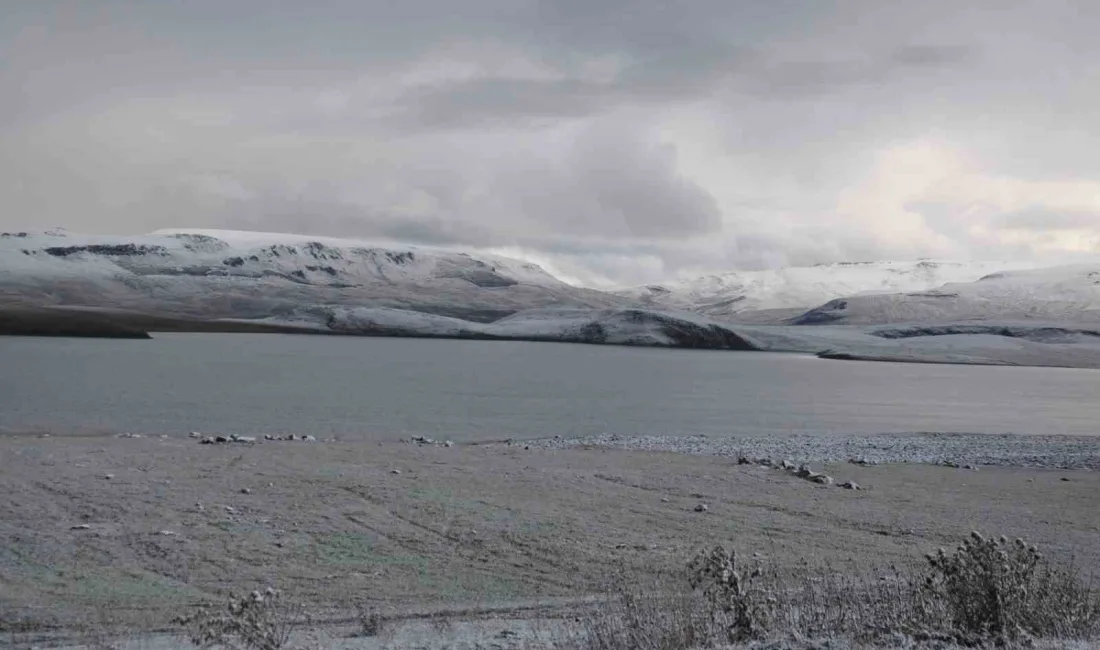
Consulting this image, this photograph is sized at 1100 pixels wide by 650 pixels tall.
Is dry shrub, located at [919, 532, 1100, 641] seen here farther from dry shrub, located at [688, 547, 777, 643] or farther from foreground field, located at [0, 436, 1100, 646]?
foreground field, located at [0, 436, 1100, 646]

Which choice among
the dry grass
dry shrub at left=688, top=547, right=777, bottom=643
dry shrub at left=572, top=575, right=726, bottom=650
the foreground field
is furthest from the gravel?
dry shrub at left=688, top=547, right=777, bottom=643

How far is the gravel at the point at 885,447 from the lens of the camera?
85.1 ft

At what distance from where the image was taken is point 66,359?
6438 cm

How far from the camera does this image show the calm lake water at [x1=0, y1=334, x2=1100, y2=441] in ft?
107

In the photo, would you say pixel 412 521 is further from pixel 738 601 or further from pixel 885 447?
pixel 885 447

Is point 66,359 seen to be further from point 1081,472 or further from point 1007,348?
point 1007,348

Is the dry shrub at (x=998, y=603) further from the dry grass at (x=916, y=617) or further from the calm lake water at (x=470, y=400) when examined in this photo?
the calm lake water at (x=470, y=400)

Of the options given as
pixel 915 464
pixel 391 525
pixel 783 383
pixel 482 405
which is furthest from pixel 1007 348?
pixel 391 525

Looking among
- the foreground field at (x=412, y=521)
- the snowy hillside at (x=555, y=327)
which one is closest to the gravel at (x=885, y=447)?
the foreground field at (x=412, y=521)

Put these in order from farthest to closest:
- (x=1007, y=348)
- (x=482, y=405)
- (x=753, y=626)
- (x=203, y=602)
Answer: (x=1007, y=348) → (x=482, y=405) → (x=203, y=602) → (x=753, y=626)

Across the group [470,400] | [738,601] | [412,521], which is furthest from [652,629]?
[470,400]

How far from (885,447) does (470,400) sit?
19544 mm

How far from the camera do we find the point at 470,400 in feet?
143

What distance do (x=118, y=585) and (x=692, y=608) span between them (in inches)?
256
